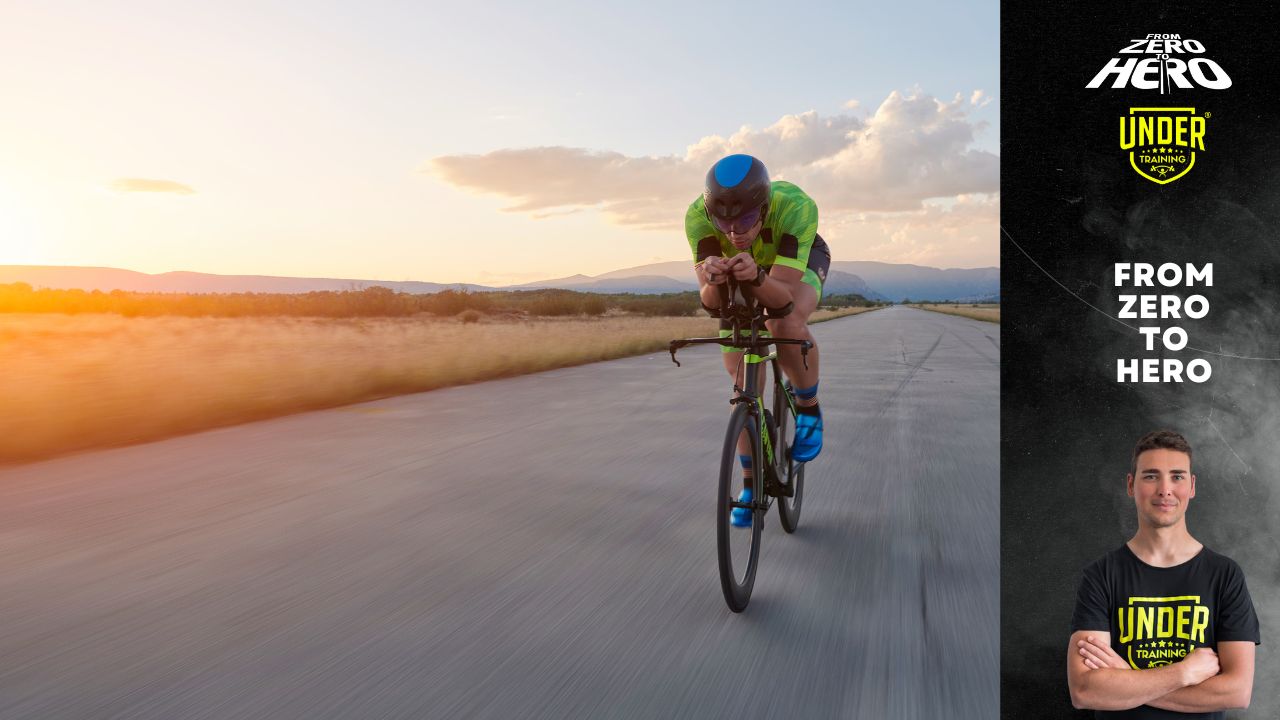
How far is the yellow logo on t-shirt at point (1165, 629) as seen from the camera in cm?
185

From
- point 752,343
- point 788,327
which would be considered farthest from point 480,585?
point 788,327

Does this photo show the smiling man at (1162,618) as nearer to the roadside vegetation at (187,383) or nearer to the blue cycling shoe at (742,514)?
the blue cycling shoe at (742,514)

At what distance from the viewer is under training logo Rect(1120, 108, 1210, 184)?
195cm

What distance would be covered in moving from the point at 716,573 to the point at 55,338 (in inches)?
970

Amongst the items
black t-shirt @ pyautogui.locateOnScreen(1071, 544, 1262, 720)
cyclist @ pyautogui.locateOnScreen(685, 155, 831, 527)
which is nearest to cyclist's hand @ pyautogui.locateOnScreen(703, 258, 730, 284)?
cyclist @ pyautogui.locateOnScreen(685, 155, 831, 527)

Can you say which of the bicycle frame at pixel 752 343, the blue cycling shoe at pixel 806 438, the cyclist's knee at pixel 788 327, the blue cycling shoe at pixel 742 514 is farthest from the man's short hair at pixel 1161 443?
the blue cycling shoe at pixel 806 438

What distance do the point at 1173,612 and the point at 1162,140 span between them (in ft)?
3.38

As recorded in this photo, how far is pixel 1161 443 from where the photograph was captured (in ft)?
6.47

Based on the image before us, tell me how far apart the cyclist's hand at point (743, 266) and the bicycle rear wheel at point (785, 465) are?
4.03ft

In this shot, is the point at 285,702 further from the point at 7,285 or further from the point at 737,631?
the point at 7,285

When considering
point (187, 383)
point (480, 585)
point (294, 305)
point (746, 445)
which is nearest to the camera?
point (480, 585)

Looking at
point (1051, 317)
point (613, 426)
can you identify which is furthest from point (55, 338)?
point (1051, 317)

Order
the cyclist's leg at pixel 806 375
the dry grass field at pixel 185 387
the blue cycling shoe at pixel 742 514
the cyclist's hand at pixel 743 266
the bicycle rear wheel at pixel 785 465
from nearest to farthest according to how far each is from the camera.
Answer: the cyclist's hand at pixel 743 266, the blue cycling shoe at pixel 742 514, the cyclist's leg at pixel 806 375, the bicycle rear wheel at pixel 785 465, the dry grass field at pixel 185 387

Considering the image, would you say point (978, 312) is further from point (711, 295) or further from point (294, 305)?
point (711, 295)
